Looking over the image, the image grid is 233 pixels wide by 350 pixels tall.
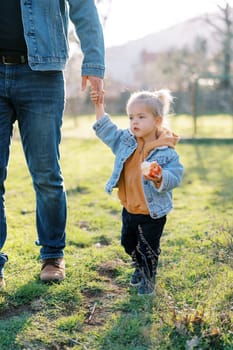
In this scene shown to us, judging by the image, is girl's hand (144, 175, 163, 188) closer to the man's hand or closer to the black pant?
the black pant

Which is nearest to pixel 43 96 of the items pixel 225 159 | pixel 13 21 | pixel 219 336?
pixel 13 21

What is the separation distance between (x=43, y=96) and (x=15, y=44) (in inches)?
13.0

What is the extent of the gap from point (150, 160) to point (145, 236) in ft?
1.50

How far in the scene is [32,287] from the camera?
331 cm

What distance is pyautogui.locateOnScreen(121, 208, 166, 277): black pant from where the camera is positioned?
127 inches

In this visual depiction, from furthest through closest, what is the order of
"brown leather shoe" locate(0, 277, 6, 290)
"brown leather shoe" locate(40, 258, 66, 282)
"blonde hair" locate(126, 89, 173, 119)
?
1. "brown leather shoe" locate(40, 258, 66, 282)
2. "brown leather shoe" locate(0, 277, 6, 290)
3. "blonde hair" locate(126, 89, 173, 119)

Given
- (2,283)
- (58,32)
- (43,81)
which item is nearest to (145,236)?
(2,283)

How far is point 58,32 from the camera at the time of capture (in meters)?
3.13

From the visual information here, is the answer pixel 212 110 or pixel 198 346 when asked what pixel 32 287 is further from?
pixel 212 110

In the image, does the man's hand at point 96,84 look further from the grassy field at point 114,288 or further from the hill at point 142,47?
the hill at point 142,47

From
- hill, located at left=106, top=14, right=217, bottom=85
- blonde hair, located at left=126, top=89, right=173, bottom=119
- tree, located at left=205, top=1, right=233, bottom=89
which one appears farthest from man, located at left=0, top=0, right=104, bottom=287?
hill, located at left=106, top=14, right=217, bottom=85

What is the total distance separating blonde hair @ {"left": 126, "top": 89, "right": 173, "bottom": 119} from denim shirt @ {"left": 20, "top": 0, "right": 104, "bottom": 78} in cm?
27

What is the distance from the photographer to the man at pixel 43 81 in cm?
304

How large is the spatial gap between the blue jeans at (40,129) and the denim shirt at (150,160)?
12.2 inches
